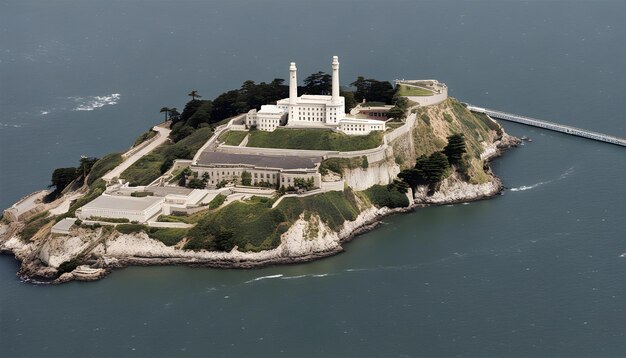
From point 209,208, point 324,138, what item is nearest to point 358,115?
point 324,138

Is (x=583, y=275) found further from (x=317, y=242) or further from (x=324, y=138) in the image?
(x=324, y=138)

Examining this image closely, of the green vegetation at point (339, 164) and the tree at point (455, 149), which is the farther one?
the tree at point (455, 149)

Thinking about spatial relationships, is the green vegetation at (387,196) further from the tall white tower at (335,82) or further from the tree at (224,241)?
the tree at (224,241)

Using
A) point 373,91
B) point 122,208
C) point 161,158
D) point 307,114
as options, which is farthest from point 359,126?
point 122,208

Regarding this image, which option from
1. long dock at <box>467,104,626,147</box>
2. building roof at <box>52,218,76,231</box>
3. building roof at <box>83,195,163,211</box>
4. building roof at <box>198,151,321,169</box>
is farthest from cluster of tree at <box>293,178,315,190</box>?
long dock at <box>467,104,626,147</box>

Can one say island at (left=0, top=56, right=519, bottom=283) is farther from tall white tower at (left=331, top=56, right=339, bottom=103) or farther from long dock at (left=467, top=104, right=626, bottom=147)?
long dock at (left=467, top=104, right=626, bottom=147)

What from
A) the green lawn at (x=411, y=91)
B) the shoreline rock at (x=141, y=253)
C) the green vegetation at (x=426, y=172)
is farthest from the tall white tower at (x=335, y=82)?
the shoreline rock at (x=141, y=253)
